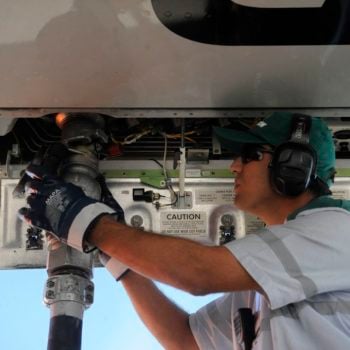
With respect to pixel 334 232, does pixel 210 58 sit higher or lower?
higher

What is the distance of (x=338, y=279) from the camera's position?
1.53 metres

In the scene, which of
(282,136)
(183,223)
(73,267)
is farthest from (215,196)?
(73,267)

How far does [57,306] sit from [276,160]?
763 millimetres

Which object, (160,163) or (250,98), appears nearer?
(250,98)

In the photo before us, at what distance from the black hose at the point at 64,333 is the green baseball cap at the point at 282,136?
0.73 meters

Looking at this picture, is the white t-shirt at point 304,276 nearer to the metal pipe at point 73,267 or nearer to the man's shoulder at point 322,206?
the man's shoulder at point 322,206

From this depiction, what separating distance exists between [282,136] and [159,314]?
755mm

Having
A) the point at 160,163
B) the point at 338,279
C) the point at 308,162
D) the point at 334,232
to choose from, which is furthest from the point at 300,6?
the point at 160,163

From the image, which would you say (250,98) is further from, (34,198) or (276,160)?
(34,198)

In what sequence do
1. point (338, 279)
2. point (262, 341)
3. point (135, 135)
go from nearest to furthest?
1. point (338, 279)
2. point (262, 341)
3. point (135, 135)

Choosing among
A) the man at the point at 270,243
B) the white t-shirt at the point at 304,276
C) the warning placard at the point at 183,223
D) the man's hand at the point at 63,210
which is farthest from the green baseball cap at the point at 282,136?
the man's hand at the point at 63,210

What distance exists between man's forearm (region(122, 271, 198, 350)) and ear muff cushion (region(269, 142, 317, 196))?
2.00ft

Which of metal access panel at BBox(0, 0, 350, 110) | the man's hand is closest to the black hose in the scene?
the man's hand

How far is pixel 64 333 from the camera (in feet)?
5.57
